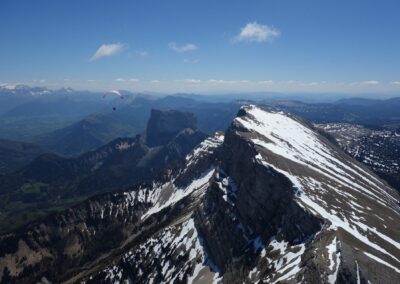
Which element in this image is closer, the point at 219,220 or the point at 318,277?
the point at 318,277

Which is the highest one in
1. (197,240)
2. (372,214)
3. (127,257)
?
(372,214)

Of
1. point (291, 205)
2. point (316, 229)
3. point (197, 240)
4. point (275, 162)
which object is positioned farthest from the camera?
point (197, 240)

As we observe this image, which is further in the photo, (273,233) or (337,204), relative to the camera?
(273,233)

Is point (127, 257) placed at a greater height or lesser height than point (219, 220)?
lesser

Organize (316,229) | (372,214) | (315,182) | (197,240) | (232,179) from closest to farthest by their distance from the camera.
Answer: (316,229)
(372,214)
(315,182)
(197,240)
(232,179)

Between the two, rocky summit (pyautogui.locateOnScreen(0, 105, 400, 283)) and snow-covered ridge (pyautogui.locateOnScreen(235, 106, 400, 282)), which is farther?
snow-covered ridge (pyautogui.locateOnScreen(235, 106, 400, 282))

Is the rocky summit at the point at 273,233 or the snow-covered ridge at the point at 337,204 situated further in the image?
the snow-covered ridge at the point at 337,204

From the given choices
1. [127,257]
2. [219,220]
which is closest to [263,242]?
[219,220]

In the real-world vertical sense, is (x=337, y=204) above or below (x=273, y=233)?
above

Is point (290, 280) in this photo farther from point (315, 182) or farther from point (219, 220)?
point (219, 220)

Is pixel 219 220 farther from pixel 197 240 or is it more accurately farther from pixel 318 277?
pixel 318 277
